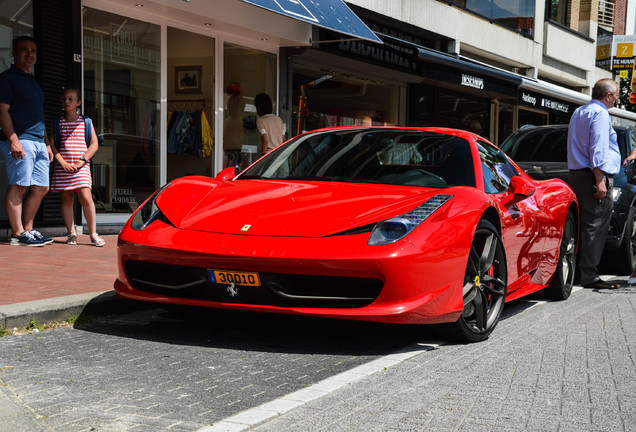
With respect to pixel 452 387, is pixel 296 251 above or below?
above

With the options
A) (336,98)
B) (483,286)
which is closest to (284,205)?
(483,286)

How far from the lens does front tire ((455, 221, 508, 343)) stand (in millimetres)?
4734

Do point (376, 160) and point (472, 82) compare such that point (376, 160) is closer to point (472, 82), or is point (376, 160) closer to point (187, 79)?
point (187, 79)

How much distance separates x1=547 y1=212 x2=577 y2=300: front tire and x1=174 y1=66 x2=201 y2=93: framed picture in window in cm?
670

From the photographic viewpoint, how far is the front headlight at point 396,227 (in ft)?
14.0

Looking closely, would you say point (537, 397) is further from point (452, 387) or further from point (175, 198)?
point (175, 198)

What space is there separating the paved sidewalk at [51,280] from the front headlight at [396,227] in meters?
2.08

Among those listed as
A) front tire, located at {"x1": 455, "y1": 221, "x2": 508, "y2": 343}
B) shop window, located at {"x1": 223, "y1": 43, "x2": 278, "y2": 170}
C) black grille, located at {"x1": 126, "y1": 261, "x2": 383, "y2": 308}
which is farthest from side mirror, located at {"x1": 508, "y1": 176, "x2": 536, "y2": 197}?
shop window, located at {"x1": 223, "y1": 43, "x2": 278, "y2": 170}

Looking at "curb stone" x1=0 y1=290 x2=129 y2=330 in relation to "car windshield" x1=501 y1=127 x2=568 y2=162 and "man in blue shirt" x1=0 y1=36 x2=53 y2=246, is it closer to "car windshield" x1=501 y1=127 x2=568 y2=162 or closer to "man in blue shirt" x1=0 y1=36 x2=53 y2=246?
"man in blue shirt" x1=0 y1=36 x2=53 y2=246

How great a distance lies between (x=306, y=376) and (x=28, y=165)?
534 centimetres

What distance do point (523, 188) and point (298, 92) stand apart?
31.4 feet

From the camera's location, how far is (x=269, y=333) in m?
4.91

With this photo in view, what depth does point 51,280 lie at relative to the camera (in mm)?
6047

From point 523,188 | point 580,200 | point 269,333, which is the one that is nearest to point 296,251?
point 269,333
